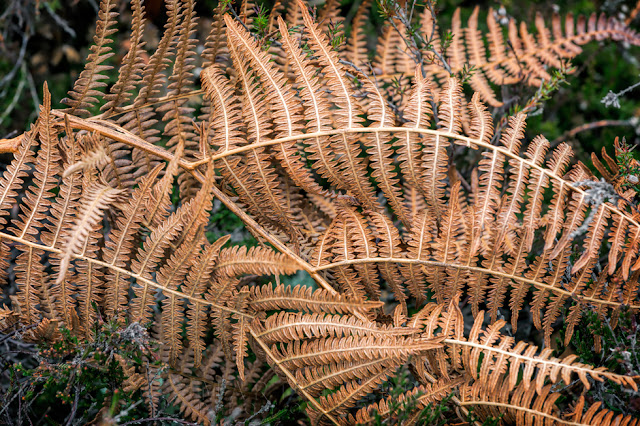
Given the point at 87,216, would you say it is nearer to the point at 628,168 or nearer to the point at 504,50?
the point at 628,168

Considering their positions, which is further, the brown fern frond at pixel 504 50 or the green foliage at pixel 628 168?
the brown fern frond at pixel 504 50

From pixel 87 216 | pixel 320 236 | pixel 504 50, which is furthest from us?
pixel 504 50

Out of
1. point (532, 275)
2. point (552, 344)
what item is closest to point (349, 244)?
point (532, 275)

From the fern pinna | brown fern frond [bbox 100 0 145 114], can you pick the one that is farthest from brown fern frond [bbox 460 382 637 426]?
brown fern frond [bbox 100 0 145 114]

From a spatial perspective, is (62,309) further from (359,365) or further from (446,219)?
(446,219)

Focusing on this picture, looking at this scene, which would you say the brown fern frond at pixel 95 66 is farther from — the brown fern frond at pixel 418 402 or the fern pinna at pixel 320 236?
the brown fern frond at pixel 418 402

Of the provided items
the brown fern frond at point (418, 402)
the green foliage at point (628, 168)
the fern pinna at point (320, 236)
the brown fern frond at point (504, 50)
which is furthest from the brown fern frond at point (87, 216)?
the green foliage at point (628, 168)

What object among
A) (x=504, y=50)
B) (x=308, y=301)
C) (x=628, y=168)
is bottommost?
(x=308, y=301)

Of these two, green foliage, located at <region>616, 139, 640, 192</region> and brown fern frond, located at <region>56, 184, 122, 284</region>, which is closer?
brown fern frond, located at <region>56, 184, 122, 284</region>

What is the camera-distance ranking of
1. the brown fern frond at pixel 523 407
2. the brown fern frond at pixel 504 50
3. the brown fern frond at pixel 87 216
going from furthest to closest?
A: 1. the brown fern frond at pixel 504 50
2. the brown fern frond at pixel 523 407
3. the brown fern frond at pixel 87 216

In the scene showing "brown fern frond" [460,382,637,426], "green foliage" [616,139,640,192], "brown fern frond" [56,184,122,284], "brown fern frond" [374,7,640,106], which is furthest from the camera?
"brown fern frond" [374,7,640,106]

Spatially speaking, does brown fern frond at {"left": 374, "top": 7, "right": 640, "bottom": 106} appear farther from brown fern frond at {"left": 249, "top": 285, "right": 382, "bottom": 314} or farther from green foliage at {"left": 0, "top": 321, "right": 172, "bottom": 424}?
green foliage at {"left": 0, "top": 321, "right": 172, "bottom": 424}

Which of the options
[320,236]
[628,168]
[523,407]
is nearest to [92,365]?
[320,236]

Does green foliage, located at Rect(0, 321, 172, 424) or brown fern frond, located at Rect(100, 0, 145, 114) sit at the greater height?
brown fern frond, located at Rect(100, 0, 145, 114)
